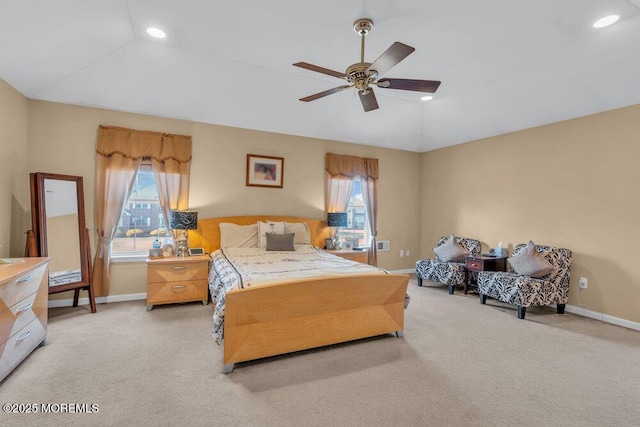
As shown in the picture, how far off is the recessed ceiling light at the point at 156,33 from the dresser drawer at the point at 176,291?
2817 millimetres

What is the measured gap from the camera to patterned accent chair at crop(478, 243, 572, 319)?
3.81m

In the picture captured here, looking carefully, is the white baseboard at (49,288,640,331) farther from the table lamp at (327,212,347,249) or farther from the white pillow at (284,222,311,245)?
the table lamp at (327,212,347,249)

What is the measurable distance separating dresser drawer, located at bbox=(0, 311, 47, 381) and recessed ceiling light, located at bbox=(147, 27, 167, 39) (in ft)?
9.49

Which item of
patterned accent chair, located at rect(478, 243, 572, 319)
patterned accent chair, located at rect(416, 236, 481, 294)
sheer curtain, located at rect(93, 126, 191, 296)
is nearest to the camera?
patterned accent chair, located at rect(478, 243, 572, 319)

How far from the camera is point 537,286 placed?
3832mm

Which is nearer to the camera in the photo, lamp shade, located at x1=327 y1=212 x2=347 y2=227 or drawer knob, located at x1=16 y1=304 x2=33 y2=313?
drawer knob, located at x1=16 y1=304 x2=33 y2=313

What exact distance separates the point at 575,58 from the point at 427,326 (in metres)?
3.37

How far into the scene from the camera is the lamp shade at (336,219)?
5.28 m

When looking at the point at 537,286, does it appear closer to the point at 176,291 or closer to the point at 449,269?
the point at 449,269

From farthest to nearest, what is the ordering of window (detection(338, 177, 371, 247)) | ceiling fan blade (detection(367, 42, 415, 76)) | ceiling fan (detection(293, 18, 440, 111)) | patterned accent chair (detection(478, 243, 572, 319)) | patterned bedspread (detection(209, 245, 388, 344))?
window (detection(338, 177, 371, 247)), patterned accent chair (detection(478, 243, 572, 319)), patterned bedspread (detection(209, 245, 388, 344)), ceiling fan (detection(293, 18, 440, 111)), ceiling fan blade (detection(367, 42, 415, 76))

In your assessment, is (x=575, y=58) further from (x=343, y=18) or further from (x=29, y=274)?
(x=29, y=274)

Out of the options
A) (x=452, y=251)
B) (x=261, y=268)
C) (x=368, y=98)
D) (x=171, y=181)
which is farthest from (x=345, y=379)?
(x=171, y=181)

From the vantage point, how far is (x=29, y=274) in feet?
8.39

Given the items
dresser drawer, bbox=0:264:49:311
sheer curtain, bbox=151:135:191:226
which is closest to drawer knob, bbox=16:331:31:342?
dresser drawer, bbox=0:264:49:311
